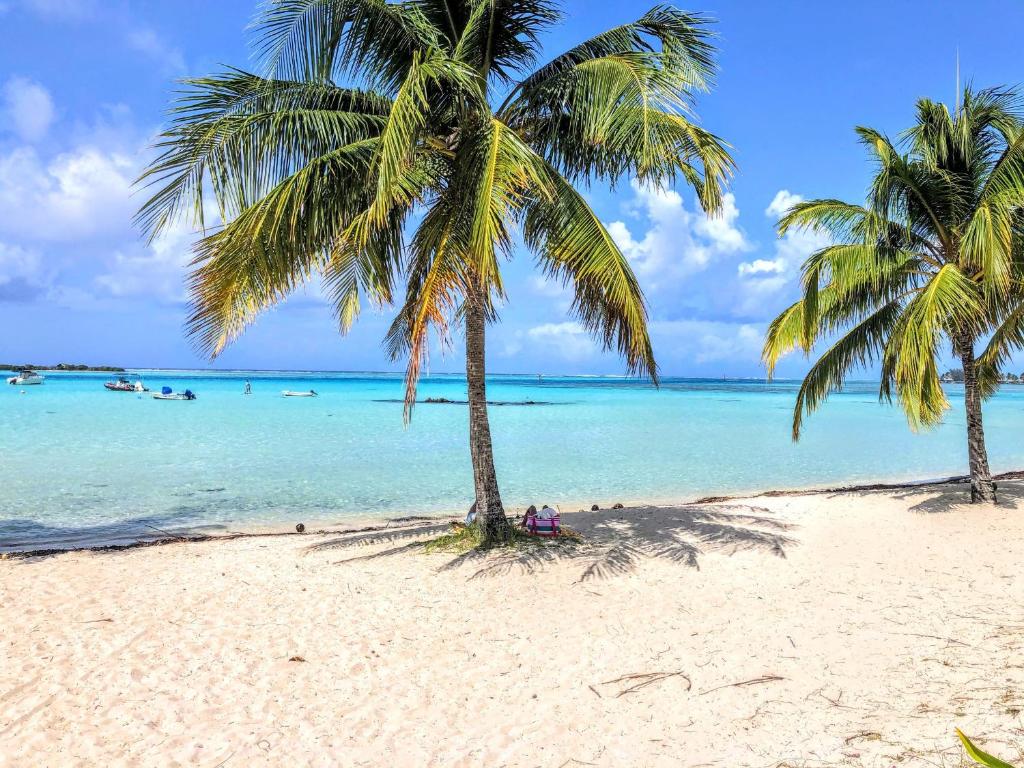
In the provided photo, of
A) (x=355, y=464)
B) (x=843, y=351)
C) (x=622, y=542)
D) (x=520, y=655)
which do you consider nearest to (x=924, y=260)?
(x=843, y=351)

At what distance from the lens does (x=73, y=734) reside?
363 cm

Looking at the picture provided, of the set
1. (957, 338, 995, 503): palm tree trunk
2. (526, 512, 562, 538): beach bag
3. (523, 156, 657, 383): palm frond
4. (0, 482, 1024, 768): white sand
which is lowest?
(0, 482, 1024, 768): white sand

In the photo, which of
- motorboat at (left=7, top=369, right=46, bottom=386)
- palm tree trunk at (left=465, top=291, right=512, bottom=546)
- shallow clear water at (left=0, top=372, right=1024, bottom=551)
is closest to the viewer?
palm tree trunk at (left=465, top=291, right=512, bottom=546)

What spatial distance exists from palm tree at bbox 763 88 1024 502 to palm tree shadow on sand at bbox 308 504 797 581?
2.49 meters

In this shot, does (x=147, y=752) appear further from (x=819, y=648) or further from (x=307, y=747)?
(x=819, y=648)

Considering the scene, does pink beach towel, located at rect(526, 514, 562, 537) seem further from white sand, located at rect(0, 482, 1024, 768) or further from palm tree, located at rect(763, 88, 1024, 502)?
palm tree, located at rect(763, 88, 1024, 502)

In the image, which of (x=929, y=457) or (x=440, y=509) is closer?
(x=440, y=509)

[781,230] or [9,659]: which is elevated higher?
[781,230]

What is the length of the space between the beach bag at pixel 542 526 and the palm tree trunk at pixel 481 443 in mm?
360

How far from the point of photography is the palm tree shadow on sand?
6789 millimetres

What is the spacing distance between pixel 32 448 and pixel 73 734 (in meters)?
18.0

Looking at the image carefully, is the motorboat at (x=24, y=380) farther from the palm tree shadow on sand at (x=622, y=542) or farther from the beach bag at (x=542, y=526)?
the beach bag at (x=542, y=526)

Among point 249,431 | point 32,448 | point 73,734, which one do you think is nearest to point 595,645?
point 73,734

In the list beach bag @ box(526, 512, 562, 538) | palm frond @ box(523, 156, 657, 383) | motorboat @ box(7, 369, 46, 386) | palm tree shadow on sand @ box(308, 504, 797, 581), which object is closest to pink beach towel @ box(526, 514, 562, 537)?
beach bag @ box(526, 512, 562, 538)
